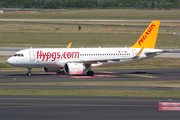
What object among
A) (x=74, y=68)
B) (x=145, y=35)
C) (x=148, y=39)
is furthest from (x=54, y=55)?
(x=148, y=39)

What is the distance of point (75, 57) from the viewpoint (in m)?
46.1

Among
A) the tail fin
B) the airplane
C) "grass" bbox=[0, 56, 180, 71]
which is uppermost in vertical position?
the tail fin

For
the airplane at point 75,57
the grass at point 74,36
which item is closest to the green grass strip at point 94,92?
the airplane at point 75,57

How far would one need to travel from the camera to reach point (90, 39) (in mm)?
101500

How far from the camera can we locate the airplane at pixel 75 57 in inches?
1737

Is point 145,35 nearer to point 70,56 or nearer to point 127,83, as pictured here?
point 70,56

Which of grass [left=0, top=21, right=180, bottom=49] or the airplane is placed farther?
grass [left=0, top=21, right=180, bottom=49]

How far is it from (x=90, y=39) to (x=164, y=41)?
23853 mm

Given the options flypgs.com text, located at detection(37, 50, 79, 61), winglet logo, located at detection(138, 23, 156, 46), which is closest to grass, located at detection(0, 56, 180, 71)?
winglet logo, located at detection(138, 23, 156, 46)

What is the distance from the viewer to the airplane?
44.1 metres

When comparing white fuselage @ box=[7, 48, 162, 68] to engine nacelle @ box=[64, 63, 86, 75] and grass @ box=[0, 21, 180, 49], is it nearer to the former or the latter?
engine nacelle @ box=[64, 63, 86, 75]

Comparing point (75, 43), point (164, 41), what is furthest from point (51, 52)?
point (164, 41)

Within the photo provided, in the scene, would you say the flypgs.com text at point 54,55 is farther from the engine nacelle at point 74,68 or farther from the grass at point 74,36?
the grass at point 74,36
